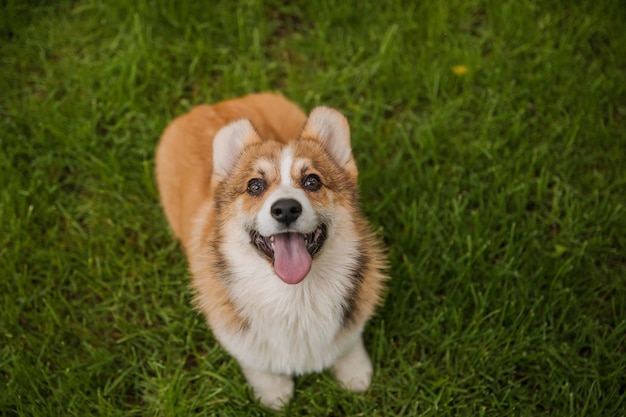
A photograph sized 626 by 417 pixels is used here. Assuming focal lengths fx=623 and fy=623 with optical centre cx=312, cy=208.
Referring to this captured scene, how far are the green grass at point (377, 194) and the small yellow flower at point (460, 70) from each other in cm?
3

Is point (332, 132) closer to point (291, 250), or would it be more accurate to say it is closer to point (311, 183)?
point (311, 183)

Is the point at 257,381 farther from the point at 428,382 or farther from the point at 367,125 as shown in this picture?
the point at 367,125

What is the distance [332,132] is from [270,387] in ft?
4.80

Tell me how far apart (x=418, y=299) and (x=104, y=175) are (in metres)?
2.33

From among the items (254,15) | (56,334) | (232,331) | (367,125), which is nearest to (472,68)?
(367,125)

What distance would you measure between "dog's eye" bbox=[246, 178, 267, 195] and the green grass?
1190mm

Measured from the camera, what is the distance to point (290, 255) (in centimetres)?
293

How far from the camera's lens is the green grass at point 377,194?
3.63 metres

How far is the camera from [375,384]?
365 centimetres

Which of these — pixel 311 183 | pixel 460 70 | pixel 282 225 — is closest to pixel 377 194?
pixel 460 70

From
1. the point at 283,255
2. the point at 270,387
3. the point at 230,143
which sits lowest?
the point at 270,387

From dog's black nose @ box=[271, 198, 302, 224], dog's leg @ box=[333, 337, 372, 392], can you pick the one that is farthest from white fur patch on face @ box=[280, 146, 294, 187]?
dog's leg @ box=[333, 337, 372, 392]

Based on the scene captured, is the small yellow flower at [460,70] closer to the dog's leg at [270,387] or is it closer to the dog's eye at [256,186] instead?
the dog's eye at [256,186]

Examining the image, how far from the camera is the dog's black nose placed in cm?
274
